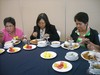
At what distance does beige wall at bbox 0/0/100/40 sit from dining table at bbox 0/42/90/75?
1.69m

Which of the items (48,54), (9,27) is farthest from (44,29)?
(48,54)

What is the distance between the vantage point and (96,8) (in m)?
3.23

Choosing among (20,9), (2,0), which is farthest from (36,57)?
(2,0)

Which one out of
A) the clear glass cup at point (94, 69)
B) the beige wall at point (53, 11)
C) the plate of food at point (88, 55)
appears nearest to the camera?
the clear glass cup at point (94, 69)

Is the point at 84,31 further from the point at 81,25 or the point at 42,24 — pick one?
the point at 42,24

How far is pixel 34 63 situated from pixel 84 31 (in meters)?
0.99

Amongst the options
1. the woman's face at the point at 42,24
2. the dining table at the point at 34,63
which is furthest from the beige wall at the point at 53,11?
the dining table at the point at 34,63

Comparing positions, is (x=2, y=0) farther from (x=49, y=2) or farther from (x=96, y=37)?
(x=96, y=37)

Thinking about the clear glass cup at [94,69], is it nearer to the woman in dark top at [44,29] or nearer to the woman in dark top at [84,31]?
the woman in dark top at [84,31]

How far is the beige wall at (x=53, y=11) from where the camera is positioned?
3283 mm

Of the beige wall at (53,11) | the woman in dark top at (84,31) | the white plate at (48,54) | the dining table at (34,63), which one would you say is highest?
the beige wall at (53,11)

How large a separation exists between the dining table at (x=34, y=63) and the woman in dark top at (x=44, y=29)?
2.00ft

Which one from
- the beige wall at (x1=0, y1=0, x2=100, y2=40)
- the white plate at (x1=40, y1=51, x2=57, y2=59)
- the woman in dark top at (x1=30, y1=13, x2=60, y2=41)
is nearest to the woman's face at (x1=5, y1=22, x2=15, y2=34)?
the woman in dark top at (x1=30, y1=13, x2=60, y2=41)

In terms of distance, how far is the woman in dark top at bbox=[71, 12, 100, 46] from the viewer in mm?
1995
